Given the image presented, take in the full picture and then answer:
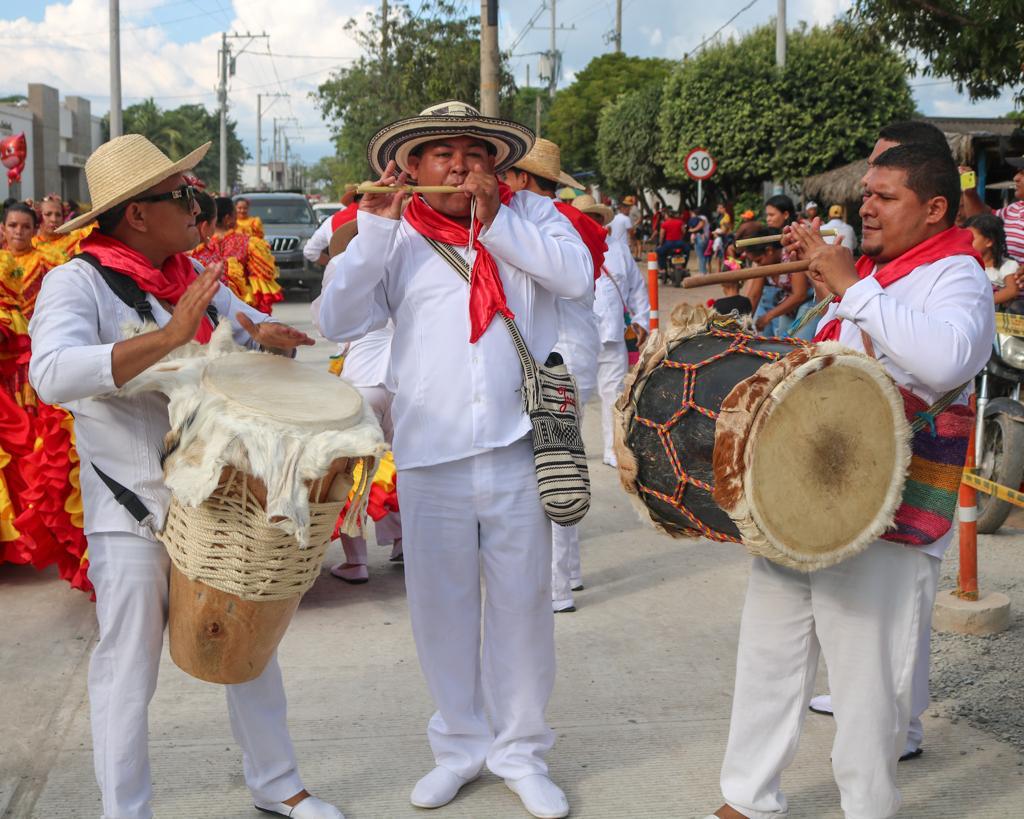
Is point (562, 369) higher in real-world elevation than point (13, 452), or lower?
higher

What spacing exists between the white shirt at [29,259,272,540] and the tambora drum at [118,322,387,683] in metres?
0.12

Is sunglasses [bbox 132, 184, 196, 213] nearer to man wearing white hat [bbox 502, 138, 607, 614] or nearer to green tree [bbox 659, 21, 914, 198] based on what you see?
man wearing white hat [bbox 502, 138, 607, 614]

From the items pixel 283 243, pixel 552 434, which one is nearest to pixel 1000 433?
pixel 552 434

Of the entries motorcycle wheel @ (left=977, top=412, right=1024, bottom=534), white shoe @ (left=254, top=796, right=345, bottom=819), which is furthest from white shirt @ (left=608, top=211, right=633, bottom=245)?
white shoe @ (left=254, top=796, right=345, bottom=819)

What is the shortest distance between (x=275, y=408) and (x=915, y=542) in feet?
5.53

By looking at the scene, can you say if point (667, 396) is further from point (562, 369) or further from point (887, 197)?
point (887, 197)

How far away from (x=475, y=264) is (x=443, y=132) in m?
0.41

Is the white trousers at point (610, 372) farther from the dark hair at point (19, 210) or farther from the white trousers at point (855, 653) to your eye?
the white trousers at point (855, 653)

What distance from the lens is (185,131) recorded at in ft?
291

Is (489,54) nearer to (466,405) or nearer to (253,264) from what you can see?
(253,264)

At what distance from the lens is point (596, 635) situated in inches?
208

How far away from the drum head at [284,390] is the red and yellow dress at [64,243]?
11.2 feet

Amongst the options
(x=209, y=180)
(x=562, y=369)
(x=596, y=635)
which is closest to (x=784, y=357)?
(x=562, y=369)

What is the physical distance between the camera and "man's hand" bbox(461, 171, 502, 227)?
3.50 m
